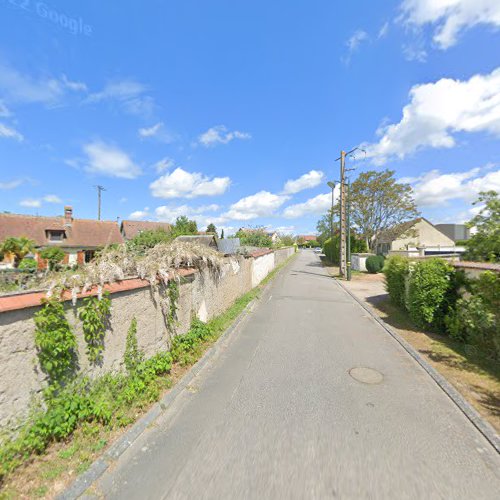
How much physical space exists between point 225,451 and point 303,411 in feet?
4.02

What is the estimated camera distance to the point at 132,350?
393 cm

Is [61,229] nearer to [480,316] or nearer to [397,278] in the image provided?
[397,278]

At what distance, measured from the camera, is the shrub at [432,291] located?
6.29 m

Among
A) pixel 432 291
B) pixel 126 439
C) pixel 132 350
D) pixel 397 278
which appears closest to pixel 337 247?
pixel 397 278

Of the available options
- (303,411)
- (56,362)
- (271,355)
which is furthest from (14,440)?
(271,355)

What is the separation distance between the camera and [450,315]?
6156 millimetres

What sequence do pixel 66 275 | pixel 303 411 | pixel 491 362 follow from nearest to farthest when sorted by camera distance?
1. pixel 66 275
2. pixel 303 411
3. pixel 491 362

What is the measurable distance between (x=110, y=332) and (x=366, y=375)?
4.30m

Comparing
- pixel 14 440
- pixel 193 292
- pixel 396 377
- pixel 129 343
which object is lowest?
pixel 396 377

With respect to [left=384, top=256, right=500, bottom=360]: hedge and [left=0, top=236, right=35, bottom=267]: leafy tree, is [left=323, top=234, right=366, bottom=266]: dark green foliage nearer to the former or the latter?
[left=384, top=256, right=500, bottom=360]: hedge

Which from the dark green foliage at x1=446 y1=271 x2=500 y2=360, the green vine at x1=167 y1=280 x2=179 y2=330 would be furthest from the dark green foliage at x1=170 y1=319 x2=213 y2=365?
the dark green foliage at x1=446 y1=271 x2=500 y2=360

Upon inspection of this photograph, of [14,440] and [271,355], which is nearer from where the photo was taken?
[14,440]

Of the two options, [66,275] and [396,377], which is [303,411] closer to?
[396,377]

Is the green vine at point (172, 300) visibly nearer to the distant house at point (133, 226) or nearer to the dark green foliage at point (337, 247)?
the dark green foliage at point (337, 247)
